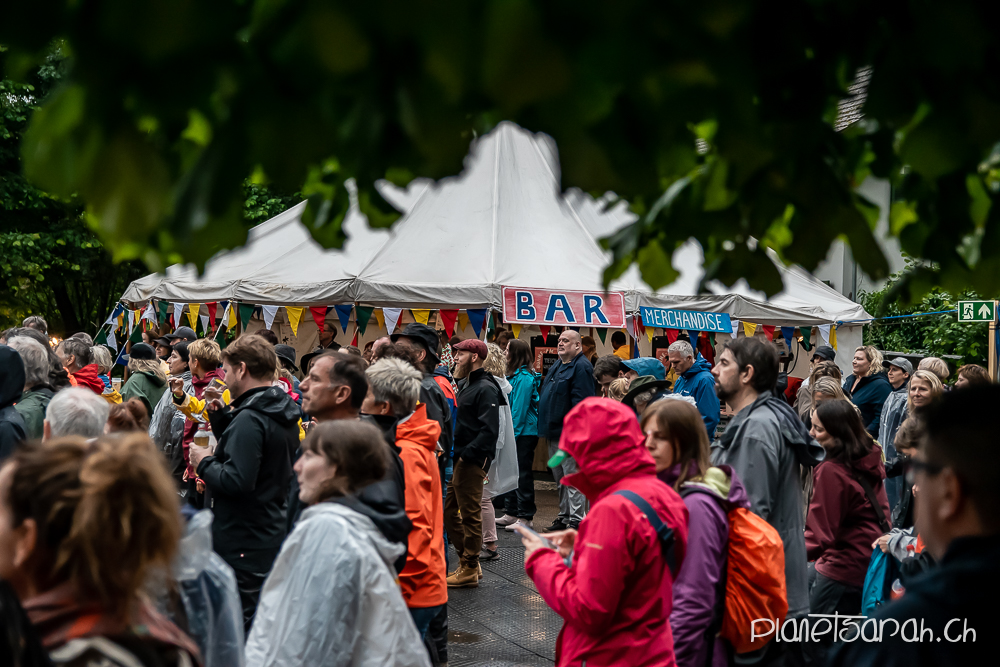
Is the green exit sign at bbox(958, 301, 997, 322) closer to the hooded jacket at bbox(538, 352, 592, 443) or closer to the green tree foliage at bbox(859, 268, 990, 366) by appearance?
the hooded jacket at bbox(538, 352, 592, 443)

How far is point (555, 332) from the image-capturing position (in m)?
14.6

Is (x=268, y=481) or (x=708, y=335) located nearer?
(x=268, y=481)

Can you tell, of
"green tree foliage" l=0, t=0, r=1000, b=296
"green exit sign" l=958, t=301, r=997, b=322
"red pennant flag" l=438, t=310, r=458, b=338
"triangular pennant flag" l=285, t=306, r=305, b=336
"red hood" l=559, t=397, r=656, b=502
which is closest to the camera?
"green tree foliage" l=0, t=0, r=1000, b=296

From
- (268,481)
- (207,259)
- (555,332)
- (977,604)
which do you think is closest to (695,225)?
(977,604)

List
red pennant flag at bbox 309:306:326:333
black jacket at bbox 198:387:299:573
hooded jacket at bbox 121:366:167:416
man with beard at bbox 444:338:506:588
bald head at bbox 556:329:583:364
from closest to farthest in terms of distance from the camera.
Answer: black jacket at bbox 198:387:299:573 → hooded jacket at bbox 121:366:167:416 → man with beard at bbox 444:338:506:588 → bald head at bbox 556:329:583:364 → red pennant flag at bbox 309:306:326:333

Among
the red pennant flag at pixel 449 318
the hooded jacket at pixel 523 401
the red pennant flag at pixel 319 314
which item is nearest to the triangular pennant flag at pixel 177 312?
the red pennant flag at pixel 319 314

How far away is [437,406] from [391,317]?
5.09m

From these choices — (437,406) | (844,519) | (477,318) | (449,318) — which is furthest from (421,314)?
(844,519)

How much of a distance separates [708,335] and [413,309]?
6758 mm

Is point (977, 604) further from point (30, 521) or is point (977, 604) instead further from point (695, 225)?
point (30, 521)

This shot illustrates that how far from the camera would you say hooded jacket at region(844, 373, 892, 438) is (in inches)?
370

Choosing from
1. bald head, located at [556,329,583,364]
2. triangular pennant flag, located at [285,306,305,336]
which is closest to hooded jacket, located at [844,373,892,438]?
bald head, located at [556,329,583,364]

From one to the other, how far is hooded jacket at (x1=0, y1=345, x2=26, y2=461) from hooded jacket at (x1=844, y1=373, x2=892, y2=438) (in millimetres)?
8311

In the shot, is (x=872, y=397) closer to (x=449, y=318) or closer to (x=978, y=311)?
(x=978, y=311)
